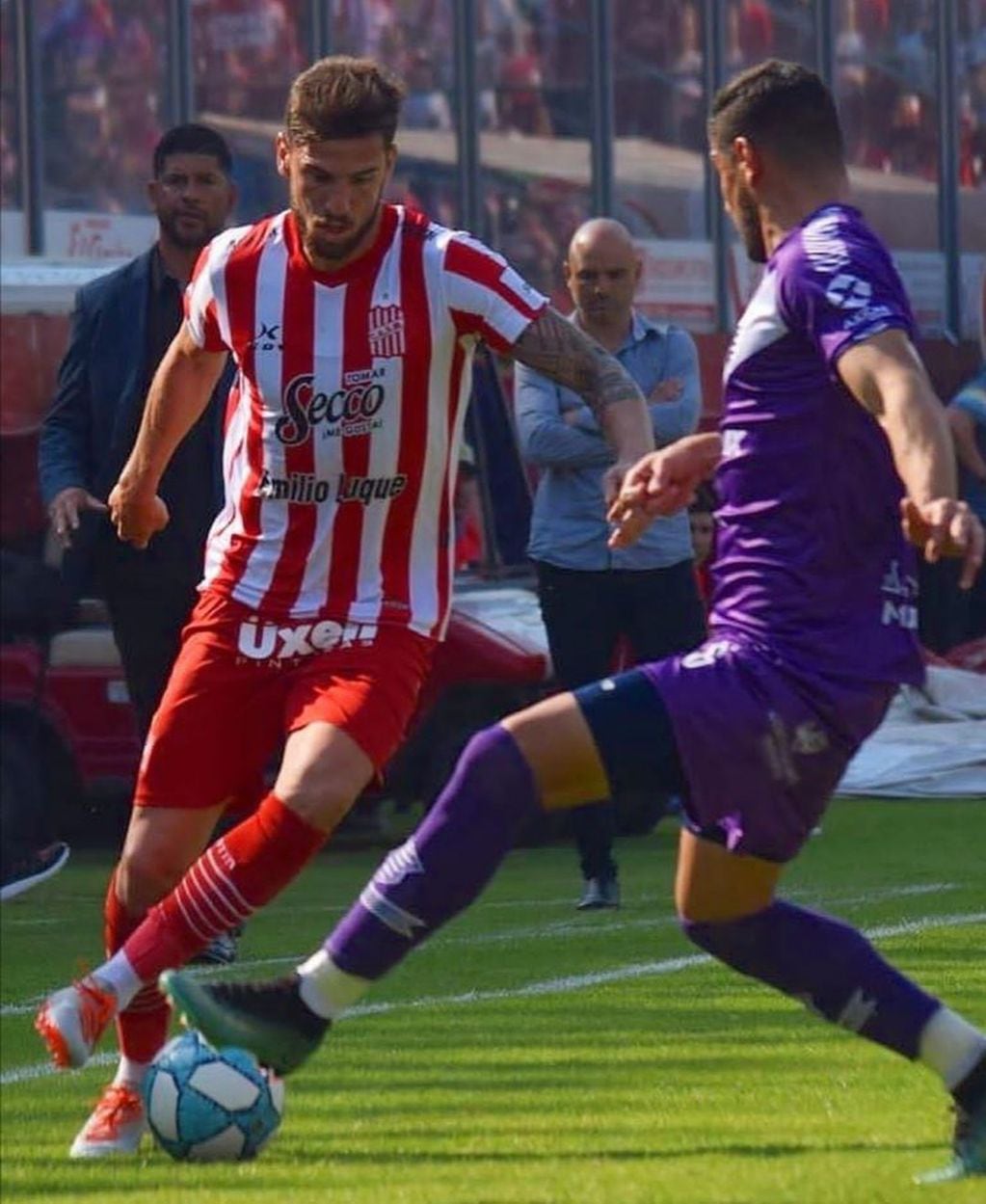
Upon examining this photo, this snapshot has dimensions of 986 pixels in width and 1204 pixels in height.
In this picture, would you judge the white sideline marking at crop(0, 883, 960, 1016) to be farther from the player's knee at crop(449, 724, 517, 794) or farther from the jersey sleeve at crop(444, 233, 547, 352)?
the player's knee at crop(449, 724, 517, 794)

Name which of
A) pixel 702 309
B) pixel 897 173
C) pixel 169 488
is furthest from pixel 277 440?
pixel 897 173

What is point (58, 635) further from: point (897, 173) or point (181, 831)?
point (897, 173)

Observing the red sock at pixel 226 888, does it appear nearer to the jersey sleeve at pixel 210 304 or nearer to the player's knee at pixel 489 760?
the player's knee at pixel 489 760

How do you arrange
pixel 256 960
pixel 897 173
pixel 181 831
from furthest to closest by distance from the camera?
pixel 897 173, pixel 256 960, pixel 181 831

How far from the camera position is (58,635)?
13.7m

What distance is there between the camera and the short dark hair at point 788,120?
19.2 ft

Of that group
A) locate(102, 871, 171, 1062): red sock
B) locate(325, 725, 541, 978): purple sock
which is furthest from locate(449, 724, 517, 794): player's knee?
locate(102, 871, 171, 1062): red sock

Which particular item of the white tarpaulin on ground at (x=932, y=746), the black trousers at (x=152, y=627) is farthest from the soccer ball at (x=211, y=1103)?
the white tarpaulin on ground at (x=932, y=746)

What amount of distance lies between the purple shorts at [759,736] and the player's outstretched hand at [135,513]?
151cm

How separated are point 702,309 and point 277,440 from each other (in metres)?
17.9

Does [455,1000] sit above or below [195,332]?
below

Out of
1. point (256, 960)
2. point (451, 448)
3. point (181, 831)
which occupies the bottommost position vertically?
point (256, 960)

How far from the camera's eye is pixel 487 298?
6.58m

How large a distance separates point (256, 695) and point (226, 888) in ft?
1.40
